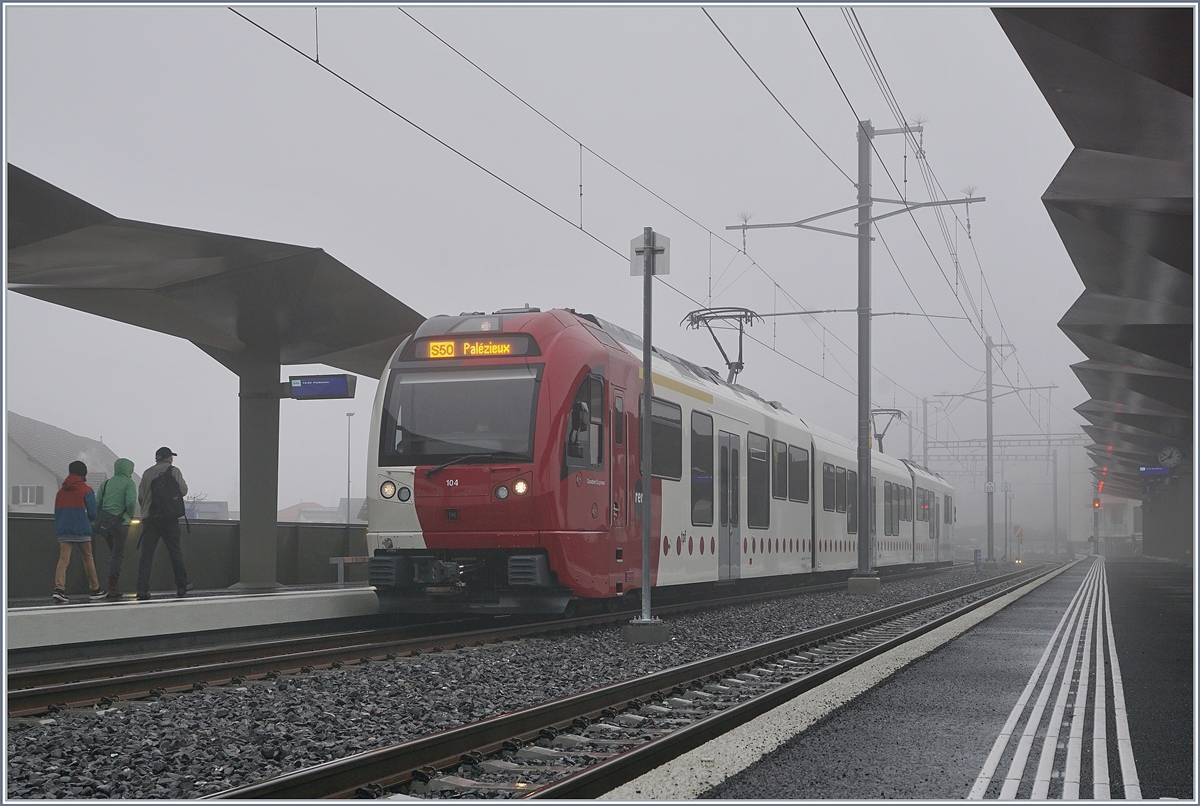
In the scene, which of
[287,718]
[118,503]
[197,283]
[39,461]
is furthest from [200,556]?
[39,461]

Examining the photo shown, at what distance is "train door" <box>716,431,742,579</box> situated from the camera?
1622 centimetres

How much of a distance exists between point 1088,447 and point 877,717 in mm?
55421

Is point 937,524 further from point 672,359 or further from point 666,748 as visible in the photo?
point 666,748

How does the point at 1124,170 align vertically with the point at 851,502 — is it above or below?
above

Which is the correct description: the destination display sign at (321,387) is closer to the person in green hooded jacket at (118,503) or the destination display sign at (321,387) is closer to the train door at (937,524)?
the person in green hooded jacket at (118,503)

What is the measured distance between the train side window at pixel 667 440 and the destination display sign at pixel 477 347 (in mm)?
2227

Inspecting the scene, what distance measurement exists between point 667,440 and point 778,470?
18.3 ft

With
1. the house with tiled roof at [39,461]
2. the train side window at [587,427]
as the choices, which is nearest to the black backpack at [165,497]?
the train side window at [587,427]

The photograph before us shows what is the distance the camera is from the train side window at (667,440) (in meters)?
13.8

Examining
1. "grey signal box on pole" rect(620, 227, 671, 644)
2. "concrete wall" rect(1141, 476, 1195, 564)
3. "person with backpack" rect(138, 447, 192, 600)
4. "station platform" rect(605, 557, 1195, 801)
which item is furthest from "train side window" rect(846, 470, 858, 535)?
"concrete wall" rect(1141, 476, 1195, 564)

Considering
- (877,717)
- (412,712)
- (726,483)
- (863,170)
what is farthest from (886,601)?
(412,712)

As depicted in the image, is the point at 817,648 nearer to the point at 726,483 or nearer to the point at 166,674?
the point at 726,483

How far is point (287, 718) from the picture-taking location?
6.88 metres

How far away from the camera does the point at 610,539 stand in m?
12.5
